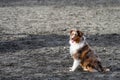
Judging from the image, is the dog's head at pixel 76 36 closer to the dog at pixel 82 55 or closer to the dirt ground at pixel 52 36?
the dog at pixel 82 55

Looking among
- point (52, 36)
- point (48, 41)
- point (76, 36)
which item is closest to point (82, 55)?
point (76, 36)

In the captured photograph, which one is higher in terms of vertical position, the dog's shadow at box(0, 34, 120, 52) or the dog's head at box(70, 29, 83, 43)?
the dog's head at box(70, 29, 83, 43)

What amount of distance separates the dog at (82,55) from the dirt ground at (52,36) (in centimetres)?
13

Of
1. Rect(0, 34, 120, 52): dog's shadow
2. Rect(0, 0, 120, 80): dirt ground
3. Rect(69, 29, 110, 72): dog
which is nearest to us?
Rect(69, 29, 110, 72): dog

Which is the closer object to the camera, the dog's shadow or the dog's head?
the dog's head

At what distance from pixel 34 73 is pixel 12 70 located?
0.51m

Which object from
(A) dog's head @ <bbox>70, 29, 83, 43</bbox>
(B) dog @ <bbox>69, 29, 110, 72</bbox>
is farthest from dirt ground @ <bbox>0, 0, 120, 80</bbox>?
(A) dog's head @ <bbox>70, 29, 83, 43</bbox>

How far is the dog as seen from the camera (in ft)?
26.8

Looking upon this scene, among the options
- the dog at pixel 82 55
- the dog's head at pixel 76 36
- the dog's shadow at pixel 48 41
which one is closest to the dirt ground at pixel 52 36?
the dog's shadow at pixel 48 41

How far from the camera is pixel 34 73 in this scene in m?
8.38

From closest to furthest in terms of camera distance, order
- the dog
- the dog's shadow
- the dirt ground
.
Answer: the dog
the dirt ground
the dog's shadow

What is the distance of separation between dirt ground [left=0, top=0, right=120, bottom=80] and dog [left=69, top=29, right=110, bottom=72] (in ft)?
0.43

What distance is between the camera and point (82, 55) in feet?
27.2

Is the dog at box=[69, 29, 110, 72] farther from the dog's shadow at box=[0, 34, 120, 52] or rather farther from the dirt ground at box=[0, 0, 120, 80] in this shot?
the dog's shadow at box=[0, 34, 120, 52]
